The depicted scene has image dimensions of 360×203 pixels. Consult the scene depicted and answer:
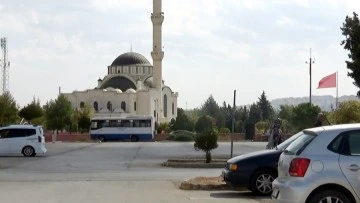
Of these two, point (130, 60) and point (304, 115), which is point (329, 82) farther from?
point (130, 60)

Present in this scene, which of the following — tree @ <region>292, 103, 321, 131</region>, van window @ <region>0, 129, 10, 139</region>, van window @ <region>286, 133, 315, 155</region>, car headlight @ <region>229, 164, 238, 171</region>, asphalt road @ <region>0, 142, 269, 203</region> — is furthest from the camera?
tree @ <region>292, 103, 321, 131</region>

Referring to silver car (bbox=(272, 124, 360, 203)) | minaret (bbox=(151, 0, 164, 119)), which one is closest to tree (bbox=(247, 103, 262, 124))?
minaret (bbox=(151, 0, 164, 119))

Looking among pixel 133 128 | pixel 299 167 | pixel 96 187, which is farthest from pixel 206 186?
pixel 133 128

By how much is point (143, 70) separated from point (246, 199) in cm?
12785

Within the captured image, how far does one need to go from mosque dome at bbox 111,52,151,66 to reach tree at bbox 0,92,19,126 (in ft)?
232

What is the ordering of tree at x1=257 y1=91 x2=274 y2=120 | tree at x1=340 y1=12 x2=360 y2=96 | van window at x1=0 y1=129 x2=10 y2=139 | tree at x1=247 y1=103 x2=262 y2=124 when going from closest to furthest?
tree at x1=340 y1=12 x2=360 y2=96, van window at x1=0 y1=129 x2=10 y2=139, tree at x1=247 y1=103 x2=262 y2=124, tree at x1=257 y1=91 x2=274 y2=120

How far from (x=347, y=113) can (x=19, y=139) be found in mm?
34747

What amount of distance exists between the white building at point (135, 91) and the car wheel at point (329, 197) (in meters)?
106

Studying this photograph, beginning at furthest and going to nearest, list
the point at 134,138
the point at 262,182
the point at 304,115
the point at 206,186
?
the point at 134,138 < the point at 304,115 < the point at 206,186 < the point at 262,182

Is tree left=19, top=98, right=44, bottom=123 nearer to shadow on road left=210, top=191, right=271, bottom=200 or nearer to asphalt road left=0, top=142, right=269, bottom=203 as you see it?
asphalt road left=0, top=142, right=269, bottom=203

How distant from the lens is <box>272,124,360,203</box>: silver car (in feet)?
34.9

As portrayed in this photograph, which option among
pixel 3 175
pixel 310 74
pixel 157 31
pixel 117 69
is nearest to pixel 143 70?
pixel 117 69

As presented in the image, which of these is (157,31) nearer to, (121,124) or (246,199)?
(121,124)

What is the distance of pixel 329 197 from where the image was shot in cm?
1071
